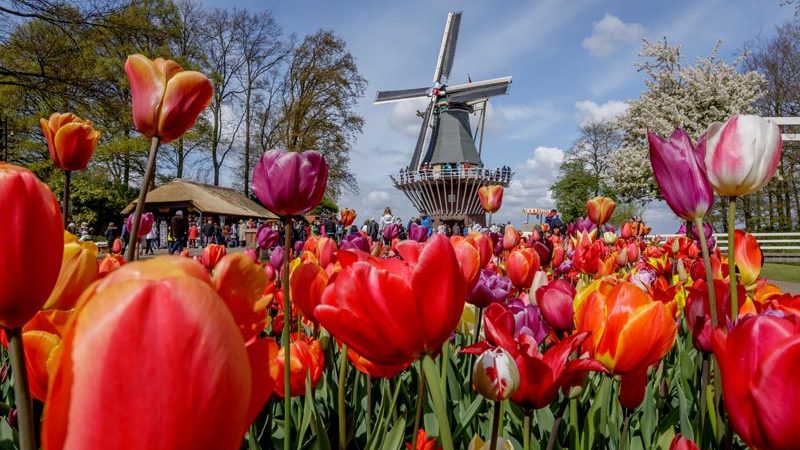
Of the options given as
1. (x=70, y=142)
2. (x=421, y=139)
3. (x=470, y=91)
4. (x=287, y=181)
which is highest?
(x=470, y=91)

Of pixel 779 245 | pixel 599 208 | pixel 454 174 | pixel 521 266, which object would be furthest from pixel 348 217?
pixel 454 174

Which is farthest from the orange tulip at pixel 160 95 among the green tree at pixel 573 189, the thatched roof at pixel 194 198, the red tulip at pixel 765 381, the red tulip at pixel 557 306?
the green tree at pixel 573 189

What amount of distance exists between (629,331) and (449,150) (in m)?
34.8

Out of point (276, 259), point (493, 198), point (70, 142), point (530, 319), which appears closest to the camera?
point (530, 319)

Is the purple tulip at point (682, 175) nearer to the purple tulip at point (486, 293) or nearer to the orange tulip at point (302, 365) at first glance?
the purple tulip at point (486, 293)

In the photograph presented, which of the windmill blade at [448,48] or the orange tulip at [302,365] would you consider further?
the windmill blade at [448,48]

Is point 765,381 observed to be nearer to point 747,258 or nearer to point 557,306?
point 557,306

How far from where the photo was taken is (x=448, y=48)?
115ft

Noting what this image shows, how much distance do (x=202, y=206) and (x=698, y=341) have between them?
26255 mm

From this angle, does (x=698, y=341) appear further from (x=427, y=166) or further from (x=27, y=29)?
(x=427, y=166)

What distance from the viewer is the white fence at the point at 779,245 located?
1827 cm

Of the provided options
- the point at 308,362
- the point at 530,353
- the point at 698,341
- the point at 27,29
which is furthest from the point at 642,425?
the point at 27,29

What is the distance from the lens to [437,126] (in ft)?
118

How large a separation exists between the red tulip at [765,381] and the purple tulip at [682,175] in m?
0.49
